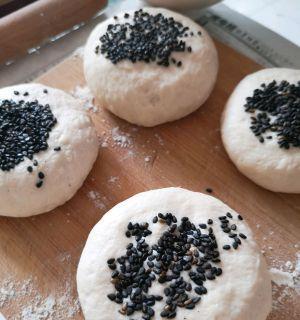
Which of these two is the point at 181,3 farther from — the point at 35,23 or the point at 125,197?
the point at 125,197

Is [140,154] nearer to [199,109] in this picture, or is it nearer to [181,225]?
[199,109]

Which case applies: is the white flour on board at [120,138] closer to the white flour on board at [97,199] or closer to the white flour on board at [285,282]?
the white flour on board at [97,199]

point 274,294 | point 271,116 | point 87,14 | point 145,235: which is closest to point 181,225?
point 145,235

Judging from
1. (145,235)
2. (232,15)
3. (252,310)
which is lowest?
(252,310)

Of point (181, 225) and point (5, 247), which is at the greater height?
point (181, 225)

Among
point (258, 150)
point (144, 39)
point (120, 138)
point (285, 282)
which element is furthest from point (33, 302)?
point (144, 39)
